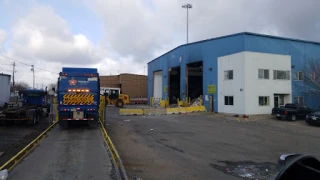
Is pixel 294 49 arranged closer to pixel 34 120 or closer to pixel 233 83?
pixel 233 83

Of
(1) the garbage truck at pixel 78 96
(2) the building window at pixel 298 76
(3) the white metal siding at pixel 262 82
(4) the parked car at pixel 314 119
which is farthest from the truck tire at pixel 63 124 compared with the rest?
(2) the building window at pixel 298 76

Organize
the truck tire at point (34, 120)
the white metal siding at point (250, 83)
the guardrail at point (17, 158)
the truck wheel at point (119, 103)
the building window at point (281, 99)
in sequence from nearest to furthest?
the guardrail at point (17, 158) < the truck tire at point (34, 120) < the white metal siding at point (250, 83) < the building window at point (281, 99) < the truck wheel at point (119, 103)

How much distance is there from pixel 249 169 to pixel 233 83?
25204 millimetres

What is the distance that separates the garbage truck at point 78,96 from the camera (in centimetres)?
1753

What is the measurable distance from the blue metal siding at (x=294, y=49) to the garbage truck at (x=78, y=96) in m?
20.2

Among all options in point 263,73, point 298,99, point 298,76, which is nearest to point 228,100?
point 263,73

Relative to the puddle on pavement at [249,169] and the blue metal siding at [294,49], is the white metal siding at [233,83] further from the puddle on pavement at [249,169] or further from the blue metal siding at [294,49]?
the puddle on pavement at [249,169]

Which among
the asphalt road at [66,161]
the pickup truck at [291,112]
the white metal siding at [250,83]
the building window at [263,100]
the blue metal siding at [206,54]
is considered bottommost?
the asphalt road at [66,161]

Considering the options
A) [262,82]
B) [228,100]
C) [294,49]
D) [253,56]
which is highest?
[294,49]

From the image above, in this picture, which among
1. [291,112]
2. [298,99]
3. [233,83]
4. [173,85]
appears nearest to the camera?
[291,112]

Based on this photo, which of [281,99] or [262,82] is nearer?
[262,82]

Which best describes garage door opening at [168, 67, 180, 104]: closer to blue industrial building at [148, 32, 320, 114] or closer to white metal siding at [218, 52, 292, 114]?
blue industrial building at [148, 32, 320, 114]

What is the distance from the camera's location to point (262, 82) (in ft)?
107

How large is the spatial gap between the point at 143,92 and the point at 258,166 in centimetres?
7886
